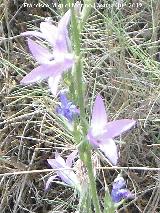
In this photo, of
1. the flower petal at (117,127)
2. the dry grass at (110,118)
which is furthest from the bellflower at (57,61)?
the dry grass at (110,118)

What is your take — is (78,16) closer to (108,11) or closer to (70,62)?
(70,62)

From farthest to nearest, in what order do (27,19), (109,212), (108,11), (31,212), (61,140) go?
(27,19), (108,11), (61,140), (31,212), (109,212)

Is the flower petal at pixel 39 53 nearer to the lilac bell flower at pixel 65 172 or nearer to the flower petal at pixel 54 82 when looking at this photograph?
the flower petal at pixel 54 82

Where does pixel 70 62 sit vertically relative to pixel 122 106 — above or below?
above

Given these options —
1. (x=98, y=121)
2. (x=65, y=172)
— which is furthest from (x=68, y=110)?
(x=65, y=172)

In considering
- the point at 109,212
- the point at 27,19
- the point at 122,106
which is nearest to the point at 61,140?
the point at 122,106

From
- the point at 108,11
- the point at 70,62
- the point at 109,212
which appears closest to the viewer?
the point at 70,62

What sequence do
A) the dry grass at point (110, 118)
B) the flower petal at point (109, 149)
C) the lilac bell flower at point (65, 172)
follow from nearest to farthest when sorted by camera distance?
the flower petal at point (109, 149) → the lilac bell flower at point (65, 172) → the dry grass at point (110, 118)

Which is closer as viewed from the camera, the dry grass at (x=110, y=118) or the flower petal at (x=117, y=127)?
the flower petal at (x=117, y=127)
